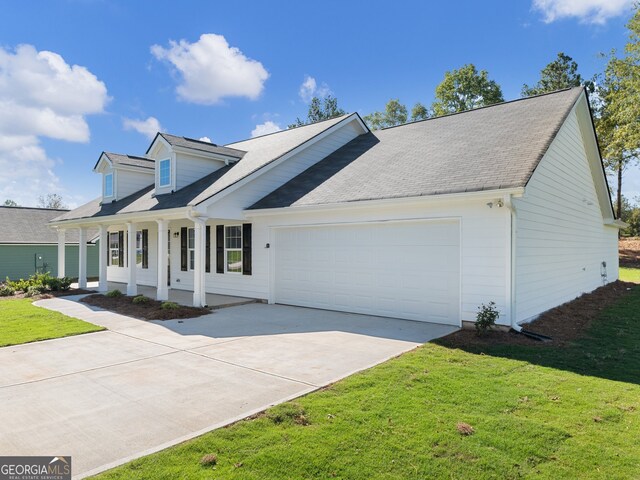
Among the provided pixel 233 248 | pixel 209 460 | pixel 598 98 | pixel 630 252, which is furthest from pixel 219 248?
pixel 598 98

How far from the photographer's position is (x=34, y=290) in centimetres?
1530

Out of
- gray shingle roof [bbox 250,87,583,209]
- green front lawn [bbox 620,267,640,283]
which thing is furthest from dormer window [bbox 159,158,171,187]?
green front lawn [bbox 620,267,640,283]

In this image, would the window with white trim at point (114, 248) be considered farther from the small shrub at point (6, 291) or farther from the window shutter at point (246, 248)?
the window shutter at point (246, 248)

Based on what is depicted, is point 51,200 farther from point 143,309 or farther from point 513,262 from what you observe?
point 513,262

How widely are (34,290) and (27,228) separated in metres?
10.2

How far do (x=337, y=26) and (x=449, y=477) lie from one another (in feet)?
58.6

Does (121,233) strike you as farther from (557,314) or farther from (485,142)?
(557,314)

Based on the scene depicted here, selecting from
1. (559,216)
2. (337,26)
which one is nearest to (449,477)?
(559,216)

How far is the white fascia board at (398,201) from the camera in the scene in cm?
765

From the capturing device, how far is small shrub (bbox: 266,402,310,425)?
411 centimetres

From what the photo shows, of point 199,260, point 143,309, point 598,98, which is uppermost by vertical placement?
point 598,98

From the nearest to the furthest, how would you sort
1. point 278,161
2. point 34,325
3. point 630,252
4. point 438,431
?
point 438,431
point 34,325
point 278,161
point 630,252

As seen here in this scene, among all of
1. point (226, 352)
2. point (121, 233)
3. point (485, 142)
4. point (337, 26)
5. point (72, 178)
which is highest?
point (337, 26)

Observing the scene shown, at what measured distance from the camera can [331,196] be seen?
10836 mm
